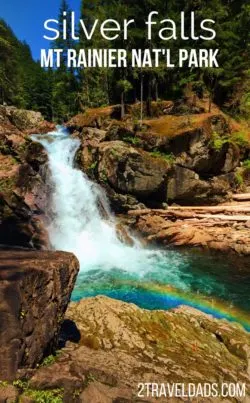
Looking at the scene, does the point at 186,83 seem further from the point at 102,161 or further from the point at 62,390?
the point at 62,390

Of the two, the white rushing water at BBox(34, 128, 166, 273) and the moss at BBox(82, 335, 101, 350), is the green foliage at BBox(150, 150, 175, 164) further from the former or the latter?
the moss at BBox(82, 335, 101, 350)

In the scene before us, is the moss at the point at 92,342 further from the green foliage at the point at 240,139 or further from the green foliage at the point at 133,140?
the green foliage at the point at 240,139

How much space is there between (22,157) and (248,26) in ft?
91.4

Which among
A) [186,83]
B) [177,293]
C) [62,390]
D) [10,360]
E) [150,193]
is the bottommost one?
[177,293]

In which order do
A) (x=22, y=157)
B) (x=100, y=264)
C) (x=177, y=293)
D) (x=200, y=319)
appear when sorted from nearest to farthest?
1. (x=200, y=319)
2. (x=177, y=293)
3. (x=100, y=264)
4. (x=22, y=157)

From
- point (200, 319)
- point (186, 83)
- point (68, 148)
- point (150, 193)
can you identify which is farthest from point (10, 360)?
point (186, 83)

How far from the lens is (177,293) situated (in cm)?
1388

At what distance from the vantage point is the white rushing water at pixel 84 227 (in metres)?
17.2

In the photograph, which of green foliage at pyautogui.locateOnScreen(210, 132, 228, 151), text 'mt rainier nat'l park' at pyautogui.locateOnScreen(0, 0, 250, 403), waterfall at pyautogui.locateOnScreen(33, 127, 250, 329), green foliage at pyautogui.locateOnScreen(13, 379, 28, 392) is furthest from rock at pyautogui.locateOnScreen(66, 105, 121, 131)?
green foliage at pyautogui.locateOnScreen(13, 379, 28, 392)

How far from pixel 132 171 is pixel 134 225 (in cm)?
339

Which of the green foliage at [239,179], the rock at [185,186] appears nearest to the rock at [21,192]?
the rock at [185,186]

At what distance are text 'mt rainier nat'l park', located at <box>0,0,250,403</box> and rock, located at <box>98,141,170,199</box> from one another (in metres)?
0.08

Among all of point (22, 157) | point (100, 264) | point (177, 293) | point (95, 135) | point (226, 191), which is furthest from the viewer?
point (95, 135)

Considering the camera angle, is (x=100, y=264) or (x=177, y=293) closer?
(x=177, y=293)
